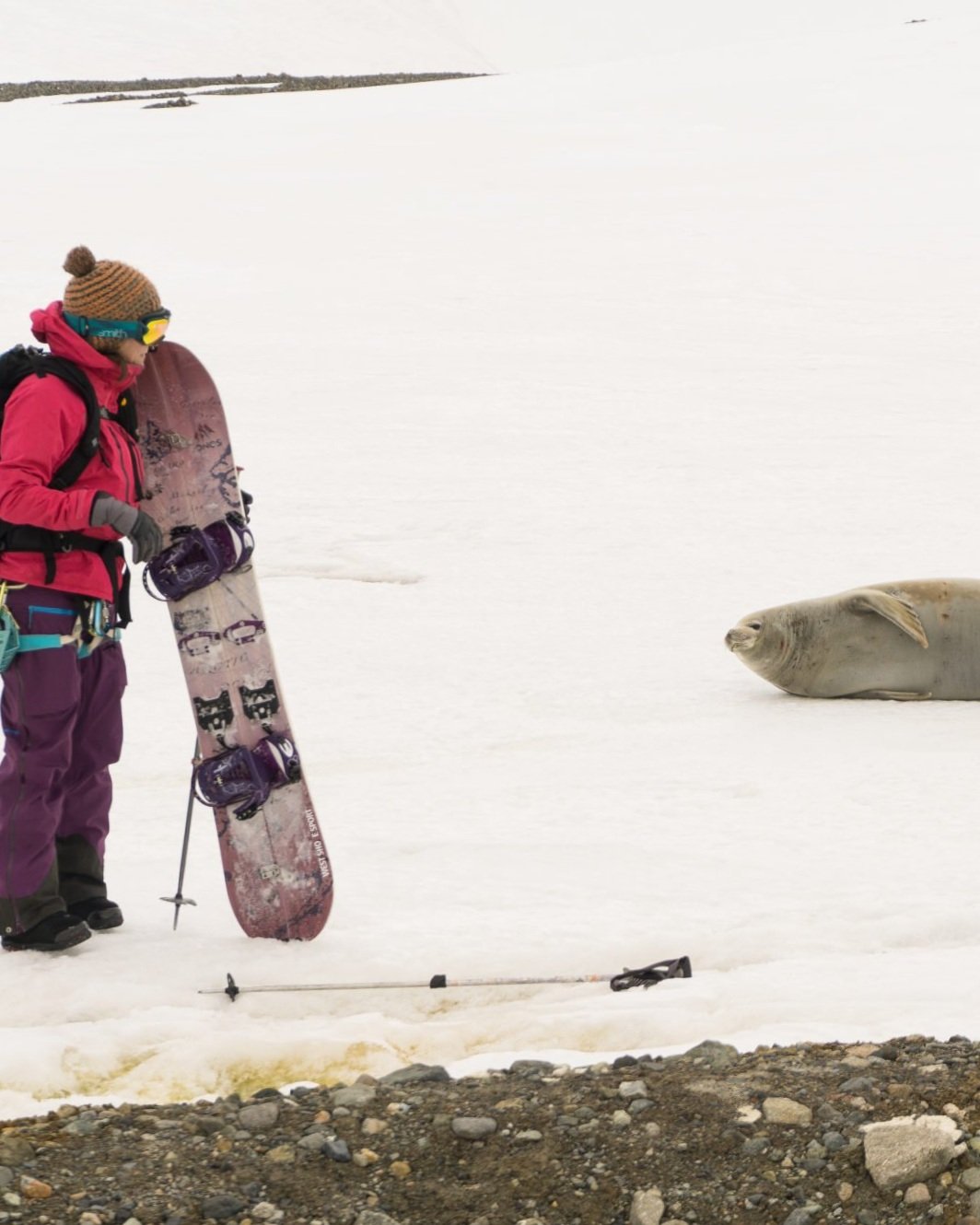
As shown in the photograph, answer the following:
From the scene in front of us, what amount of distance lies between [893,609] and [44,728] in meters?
4.16

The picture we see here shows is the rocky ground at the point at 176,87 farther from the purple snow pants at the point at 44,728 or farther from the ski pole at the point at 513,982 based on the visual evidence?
the ski pole at the point at 513,982

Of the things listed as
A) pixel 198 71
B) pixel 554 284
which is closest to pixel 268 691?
pixel 554 284

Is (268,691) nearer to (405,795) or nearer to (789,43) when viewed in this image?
(405,795)

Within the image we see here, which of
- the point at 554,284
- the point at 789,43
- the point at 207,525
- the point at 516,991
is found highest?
the point at 789,43

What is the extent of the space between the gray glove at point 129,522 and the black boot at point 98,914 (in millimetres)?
1078

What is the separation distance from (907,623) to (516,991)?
349 cm

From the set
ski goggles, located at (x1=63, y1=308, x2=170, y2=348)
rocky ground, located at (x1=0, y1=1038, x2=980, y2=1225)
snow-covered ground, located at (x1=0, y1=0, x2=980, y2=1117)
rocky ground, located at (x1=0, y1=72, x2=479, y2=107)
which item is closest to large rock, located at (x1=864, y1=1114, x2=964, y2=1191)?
rocky ground, located at (x1=0, y1=1038, x2=980, y2=1225)

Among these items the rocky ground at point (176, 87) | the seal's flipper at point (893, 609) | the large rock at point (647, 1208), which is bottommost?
the large rock at point (647, 1208)

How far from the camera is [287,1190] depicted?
10.2 feet

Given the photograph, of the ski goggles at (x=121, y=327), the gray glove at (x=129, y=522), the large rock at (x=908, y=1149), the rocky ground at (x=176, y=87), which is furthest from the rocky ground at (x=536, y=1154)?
the rocky ground at (x=176, y=87)

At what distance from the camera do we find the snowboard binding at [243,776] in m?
4.66

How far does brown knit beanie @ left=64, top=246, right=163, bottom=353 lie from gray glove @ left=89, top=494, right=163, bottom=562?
0.44 metres

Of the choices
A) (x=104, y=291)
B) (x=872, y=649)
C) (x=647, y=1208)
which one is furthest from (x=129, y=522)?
(x=872, y=649)

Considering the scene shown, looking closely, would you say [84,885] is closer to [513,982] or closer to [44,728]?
[44,728]
